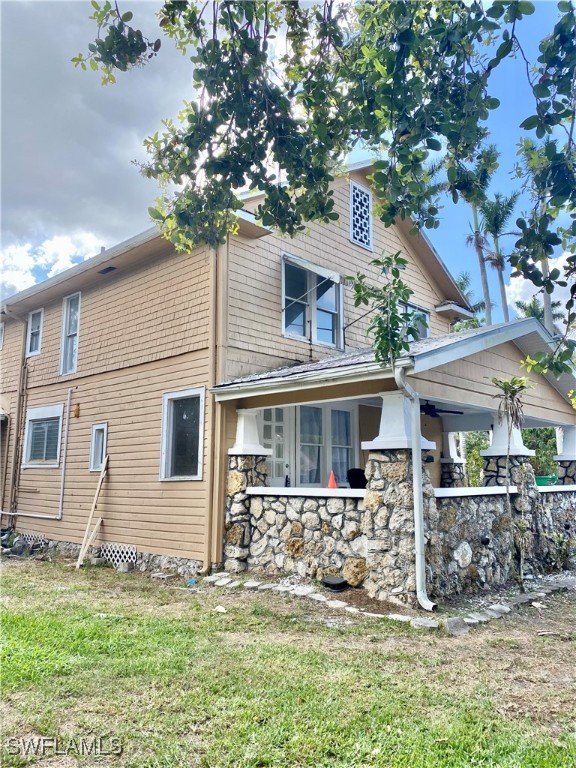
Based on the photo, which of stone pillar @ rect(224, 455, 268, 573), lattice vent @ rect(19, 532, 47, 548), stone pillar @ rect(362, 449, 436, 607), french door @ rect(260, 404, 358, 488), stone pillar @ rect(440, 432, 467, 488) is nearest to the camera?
stone pillar @ rect(362, 449, 436, 607)

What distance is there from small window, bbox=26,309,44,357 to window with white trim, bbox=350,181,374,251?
24.7 feet

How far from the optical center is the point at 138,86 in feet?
18.4

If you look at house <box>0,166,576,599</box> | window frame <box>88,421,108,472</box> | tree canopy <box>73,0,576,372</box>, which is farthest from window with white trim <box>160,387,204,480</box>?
tree canopy <box>73,0,576,372</box>

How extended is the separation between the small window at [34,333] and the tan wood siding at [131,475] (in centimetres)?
135

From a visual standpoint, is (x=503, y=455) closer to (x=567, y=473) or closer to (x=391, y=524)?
(x=391, y=524)

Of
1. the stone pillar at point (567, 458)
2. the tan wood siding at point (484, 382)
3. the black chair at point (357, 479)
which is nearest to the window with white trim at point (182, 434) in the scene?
the black chair at point (357, 479)

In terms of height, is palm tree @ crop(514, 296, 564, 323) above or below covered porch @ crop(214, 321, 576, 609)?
above

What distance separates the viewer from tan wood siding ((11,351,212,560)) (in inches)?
344

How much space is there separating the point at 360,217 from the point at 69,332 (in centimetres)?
681

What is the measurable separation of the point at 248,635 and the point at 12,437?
34.5 feet

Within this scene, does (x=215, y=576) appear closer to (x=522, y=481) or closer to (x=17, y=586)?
(x=17, y=586)

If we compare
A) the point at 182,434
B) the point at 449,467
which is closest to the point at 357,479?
the point at 182,434

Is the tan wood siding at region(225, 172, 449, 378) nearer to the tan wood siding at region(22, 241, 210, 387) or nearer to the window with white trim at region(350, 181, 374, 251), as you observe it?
the window with white trim at region(350, 181, 374, 251)

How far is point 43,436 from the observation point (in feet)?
41.6
